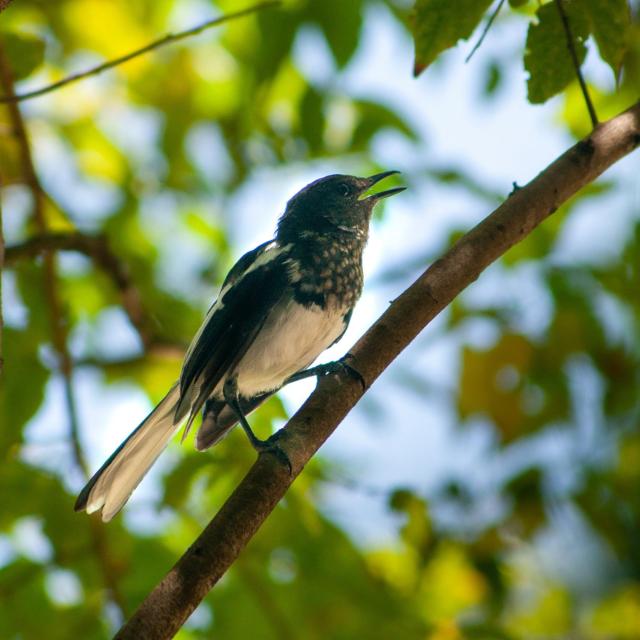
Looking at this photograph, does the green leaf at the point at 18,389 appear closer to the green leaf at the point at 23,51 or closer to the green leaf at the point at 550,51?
the green leaf at the point at 23,51

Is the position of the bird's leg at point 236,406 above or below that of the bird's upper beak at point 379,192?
below

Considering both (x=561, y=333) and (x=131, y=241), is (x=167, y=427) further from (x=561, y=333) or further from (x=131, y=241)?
(x=131, y=241)

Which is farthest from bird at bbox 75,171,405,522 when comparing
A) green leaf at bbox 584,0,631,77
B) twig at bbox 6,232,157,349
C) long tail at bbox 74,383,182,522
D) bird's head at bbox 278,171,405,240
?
green leaf at bbox 584,0,631,77

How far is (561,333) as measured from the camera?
3762 mm

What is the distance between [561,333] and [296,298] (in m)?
1.28

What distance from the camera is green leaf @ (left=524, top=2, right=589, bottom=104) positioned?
2.13m

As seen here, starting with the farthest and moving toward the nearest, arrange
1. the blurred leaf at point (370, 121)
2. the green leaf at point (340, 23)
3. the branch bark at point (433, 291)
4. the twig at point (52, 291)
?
the blurred leaf at point (370, 121)
the green leaf at point (340, 23)
the twig at point (52, 291)
the branch bark at point (433, 291)

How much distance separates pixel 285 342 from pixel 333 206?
0.95 m

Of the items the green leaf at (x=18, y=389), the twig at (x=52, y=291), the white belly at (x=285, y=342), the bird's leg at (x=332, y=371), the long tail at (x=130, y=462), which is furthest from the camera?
the twig at (x=52, y=291)

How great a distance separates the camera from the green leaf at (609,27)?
2.08 metres

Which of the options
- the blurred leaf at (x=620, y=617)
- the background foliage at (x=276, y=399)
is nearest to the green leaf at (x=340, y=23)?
the background foliage at (x=276, y=399)

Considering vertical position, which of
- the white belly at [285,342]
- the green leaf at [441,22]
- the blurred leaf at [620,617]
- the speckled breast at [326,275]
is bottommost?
the blurred leaf at [620,617]

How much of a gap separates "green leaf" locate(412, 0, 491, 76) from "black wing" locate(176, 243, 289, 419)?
1.23m

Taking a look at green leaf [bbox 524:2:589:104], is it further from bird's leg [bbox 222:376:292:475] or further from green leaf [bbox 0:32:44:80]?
green leaf [bbox 0:32:44:80]
